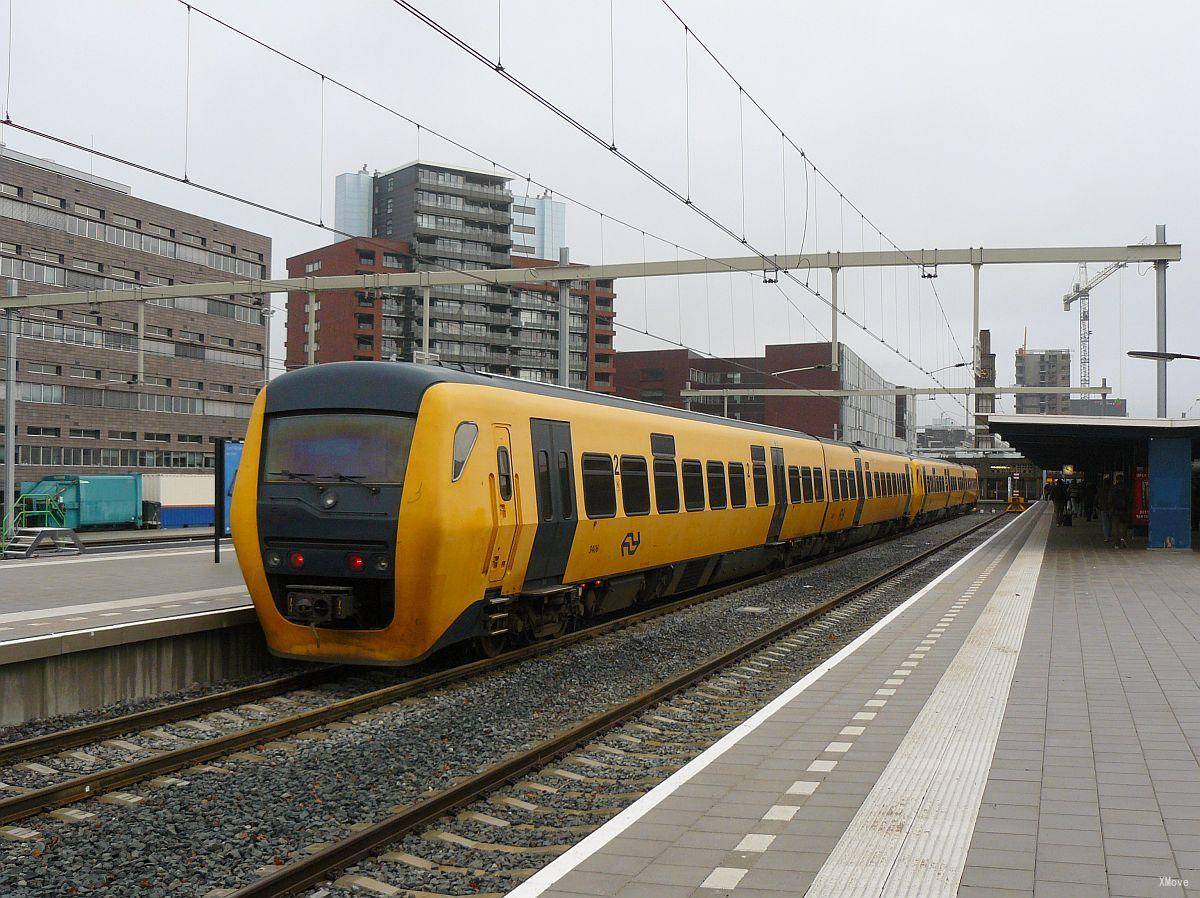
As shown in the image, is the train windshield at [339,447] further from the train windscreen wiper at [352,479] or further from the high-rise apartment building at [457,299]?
the high-rise apartment building at [457,299]

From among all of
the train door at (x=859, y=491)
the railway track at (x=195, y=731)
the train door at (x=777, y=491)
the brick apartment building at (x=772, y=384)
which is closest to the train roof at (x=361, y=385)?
the railway track at (x=195, y=731)

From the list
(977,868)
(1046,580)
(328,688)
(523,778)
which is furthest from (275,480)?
(1046,580)

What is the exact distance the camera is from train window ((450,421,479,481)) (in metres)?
10.7

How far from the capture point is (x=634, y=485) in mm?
14906

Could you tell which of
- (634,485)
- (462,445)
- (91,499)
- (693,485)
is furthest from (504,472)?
(91,499)

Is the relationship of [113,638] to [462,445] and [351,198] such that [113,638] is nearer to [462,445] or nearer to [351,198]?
[462,445]

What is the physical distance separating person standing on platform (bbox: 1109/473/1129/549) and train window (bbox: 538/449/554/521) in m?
24.5

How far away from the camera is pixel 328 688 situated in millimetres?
11102

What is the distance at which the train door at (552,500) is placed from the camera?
40.3ft

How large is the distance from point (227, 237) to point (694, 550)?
213ft

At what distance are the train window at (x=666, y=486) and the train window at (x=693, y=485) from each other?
1.28 feet

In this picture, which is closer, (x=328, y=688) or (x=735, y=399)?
(x=328, y=688)

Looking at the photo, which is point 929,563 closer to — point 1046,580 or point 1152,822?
point 1046,580

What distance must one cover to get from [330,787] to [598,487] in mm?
6900
